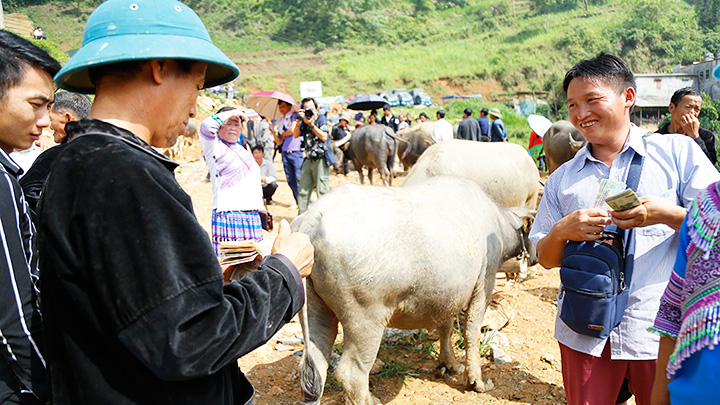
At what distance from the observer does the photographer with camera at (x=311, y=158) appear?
8242 mm

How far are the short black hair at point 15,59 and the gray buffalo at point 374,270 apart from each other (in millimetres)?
1769

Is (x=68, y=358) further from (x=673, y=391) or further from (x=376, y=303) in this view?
(x=376, y=303)

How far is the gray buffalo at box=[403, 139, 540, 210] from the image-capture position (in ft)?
21.0

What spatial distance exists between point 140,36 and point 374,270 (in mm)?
2137

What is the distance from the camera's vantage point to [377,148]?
→ 12.1 meters

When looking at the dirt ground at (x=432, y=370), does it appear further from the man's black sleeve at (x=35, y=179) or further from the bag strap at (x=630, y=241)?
the man's black sleeve at (x=35, y=179)

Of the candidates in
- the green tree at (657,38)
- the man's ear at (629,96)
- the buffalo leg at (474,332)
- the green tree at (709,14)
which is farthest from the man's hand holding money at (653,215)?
the green tree at (709,14)

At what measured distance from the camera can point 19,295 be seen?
151cm

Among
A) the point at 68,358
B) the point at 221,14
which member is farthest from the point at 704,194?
the point at 221,14

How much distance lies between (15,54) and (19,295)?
921 mm

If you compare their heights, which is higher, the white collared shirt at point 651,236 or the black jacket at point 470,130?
the white collared shirt at point 651,236

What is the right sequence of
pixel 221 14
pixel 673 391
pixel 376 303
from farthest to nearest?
pixel 221 14 → pixel 376 303 → pixel 673 391

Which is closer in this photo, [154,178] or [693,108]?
[154,178]

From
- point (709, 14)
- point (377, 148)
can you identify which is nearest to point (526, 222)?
point (377, 148)
